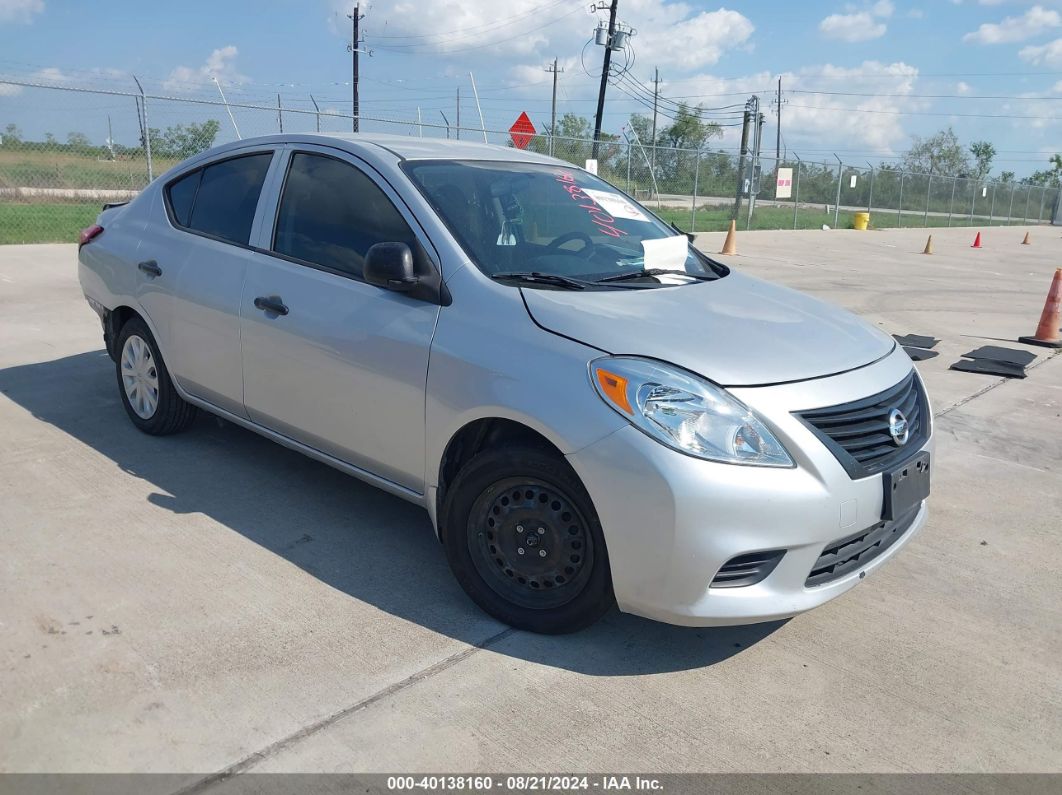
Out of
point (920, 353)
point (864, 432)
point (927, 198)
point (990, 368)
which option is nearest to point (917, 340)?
point (920, 353)

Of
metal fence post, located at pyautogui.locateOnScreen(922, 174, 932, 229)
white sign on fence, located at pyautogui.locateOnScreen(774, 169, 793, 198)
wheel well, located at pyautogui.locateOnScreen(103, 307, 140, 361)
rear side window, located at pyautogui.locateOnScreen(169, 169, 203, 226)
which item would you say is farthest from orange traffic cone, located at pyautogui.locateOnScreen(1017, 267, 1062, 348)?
metal fence post, located at pyautogui.locateOnScreen(922, 174, 932, 229)

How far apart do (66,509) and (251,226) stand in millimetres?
1545

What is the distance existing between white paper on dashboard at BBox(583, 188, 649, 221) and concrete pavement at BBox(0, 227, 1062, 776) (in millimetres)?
1718

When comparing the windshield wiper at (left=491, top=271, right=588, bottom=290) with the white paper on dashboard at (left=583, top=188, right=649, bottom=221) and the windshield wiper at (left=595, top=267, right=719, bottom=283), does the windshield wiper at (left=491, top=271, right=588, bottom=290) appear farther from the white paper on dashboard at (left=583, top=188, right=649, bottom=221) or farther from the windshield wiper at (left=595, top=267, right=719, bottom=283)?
the white paper on dashboard at (left=583, top=188, right=649, bottom=221)

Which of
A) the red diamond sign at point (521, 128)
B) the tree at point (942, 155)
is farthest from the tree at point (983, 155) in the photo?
the red diamond sign at point (521, 128)

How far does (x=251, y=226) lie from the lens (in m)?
4.29

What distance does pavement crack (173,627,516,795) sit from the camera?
246 cm

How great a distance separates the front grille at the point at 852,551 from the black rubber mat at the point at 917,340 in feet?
19.2

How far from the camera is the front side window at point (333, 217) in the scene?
3.74m

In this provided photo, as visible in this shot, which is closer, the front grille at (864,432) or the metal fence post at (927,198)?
the front grille at (864,432)

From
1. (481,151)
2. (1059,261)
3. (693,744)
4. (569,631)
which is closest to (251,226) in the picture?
(481,151)

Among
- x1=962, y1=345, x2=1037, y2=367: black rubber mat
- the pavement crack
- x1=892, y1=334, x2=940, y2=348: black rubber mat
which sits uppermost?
x1=892, y1=334, x2=940, y2=348: black rubber mat

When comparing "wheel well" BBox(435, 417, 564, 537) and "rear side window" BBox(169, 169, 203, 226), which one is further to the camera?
"rear side window" BBox(169, 169, 203, 226)

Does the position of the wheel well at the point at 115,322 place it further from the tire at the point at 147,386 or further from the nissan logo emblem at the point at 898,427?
the nissan logo emblem at the point at 898,427
